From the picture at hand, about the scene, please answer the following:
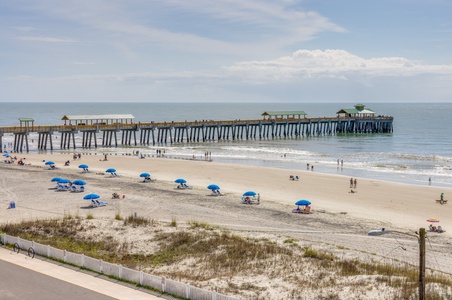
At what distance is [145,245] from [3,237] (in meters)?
6.56

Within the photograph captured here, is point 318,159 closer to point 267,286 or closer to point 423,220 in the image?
point 423,220

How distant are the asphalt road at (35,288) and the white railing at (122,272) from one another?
1474 mm

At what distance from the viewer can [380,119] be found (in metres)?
119

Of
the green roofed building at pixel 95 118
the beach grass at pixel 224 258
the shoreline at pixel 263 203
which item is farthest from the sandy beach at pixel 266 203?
the green roofed building at pixel 95 118

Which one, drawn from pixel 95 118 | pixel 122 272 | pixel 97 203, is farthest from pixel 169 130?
pixel 122 272

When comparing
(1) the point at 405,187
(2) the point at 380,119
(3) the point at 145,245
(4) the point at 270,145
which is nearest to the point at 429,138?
(2) the point at 380,119

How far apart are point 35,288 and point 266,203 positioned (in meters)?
21.2

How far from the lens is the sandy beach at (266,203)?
27.6 metres

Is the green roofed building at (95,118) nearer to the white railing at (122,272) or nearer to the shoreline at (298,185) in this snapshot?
the shoreline at (298,185)

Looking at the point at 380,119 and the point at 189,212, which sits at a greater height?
the point at 380,119

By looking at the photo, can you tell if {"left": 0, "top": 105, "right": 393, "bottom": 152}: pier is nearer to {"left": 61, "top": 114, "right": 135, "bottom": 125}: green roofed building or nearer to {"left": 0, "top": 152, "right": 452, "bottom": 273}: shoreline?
{"left": 61, "top": 114, "right": 135, "bottom": 125}: green roofed building

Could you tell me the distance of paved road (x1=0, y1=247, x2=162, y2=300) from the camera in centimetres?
1753

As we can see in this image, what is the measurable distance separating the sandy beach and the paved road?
9758 millimetres

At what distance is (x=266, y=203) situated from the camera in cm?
3700
